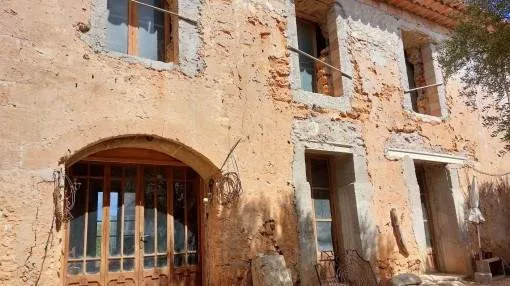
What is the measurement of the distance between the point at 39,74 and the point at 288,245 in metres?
3.59

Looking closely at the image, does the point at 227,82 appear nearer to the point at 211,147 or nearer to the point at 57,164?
the point at 211,147

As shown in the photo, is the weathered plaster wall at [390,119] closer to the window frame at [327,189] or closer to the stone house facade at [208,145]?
the stone house facade at [208,145]

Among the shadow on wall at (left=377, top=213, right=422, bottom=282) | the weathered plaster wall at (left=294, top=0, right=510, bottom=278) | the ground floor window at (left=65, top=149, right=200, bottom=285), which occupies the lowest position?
the shadow on wall at (left=377, top=213, right=422, bottom=282)

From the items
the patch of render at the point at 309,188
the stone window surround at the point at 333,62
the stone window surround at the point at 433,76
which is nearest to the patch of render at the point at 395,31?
the stone window surround at the point at 433,76

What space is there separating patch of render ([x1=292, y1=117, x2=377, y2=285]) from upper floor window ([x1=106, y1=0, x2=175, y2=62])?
2146mm

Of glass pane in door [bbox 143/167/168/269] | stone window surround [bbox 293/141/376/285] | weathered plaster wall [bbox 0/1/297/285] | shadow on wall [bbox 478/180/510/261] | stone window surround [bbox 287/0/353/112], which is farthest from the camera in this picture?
shadow on wall [bbox 478/180/510/261]

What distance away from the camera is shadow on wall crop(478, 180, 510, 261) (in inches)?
333

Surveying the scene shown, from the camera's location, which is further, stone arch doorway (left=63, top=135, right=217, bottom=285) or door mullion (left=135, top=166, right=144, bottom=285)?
door mullion (left=135, top=166, right=144, bottom=285)

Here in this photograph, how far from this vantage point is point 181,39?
18.0 ft

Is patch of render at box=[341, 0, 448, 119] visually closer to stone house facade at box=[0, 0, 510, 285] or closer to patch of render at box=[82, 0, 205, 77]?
stone house facade at box=[0, 0, 510, 285]

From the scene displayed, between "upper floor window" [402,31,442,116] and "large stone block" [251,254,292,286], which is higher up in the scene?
"upper floor window" [402,31,442,116]

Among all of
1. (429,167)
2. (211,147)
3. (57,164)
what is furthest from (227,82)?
(429,167)

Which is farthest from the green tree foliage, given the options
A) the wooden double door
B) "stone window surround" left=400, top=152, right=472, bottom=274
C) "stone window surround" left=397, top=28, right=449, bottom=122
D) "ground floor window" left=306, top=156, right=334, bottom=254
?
the wooden double door

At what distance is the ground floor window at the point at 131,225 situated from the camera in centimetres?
500
